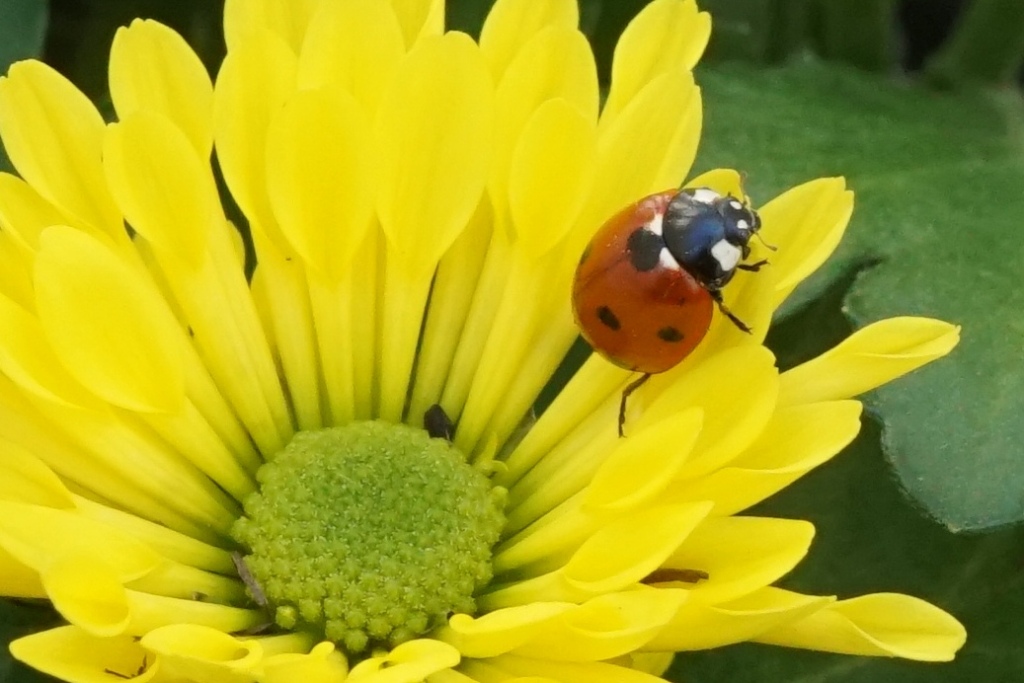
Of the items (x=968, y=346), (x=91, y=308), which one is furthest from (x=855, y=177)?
(x=91, y=308)

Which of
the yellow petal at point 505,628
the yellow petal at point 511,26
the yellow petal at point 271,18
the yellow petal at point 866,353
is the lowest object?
the yellow petal at point 505,628

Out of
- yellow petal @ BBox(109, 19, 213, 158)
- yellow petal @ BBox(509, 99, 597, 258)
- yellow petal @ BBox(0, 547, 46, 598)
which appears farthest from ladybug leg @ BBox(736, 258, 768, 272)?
yellow petal @ BBox(0, 547, 46, 598)

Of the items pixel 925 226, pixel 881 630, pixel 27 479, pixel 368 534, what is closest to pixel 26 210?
pixel 27 479

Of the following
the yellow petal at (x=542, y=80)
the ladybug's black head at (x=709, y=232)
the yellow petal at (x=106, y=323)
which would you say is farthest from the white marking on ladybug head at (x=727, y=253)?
the yellow petal at (x=106, y=323)

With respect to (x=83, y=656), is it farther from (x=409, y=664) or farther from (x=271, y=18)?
(x=271, y=18)

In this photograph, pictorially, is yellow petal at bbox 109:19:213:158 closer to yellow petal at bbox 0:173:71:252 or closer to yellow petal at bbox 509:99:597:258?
yellow petal at bbox 0:173:71:252

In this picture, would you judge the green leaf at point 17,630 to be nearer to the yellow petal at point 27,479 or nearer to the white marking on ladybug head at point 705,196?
the yellow petal at point 27,479

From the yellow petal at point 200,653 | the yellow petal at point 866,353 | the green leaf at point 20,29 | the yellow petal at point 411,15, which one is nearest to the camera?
the yellow petal at point 200,653
